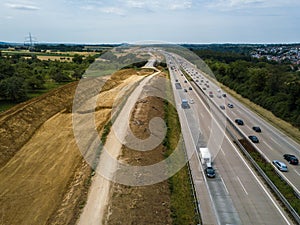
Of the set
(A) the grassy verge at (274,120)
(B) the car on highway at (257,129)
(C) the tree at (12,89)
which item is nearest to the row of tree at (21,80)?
(C) the tree at (12,89)

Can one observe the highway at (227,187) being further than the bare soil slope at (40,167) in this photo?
No

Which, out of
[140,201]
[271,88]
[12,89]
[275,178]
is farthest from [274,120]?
[12,89]

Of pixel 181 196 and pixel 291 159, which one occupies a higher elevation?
pixel 291 159

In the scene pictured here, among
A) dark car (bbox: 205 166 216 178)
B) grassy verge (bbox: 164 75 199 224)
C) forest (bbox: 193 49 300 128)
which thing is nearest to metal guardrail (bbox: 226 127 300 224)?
dark car (bbox: 205 166 216 178)

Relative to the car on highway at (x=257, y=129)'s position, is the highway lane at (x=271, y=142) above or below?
below

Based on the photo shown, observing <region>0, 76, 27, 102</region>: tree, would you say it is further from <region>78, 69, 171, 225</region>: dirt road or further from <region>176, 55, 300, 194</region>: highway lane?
<region>176, 55, 300, 194</region>: highway lane

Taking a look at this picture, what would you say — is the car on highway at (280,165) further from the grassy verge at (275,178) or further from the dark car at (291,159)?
the dark car at (291,159)

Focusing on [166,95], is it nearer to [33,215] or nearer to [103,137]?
[103,137]

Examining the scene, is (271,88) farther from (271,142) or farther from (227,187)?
(227,187)
